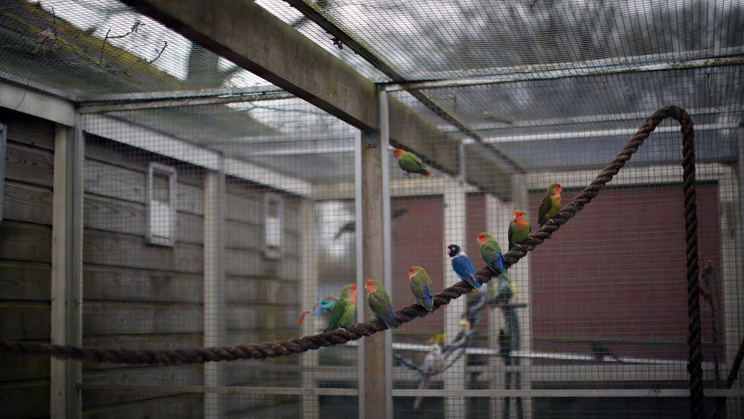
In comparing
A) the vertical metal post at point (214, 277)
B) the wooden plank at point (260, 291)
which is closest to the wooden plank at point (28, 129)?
the vertical metal post at point (214, 277)

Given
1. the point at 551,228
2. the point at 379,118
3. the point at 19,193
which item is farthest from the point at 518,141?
the point at 19,193

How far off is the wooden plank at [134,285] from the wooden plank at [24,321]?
0.85 ft

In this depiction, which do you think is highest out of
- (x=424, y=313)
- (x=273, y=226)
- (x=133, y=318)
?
(x=273, y=226)

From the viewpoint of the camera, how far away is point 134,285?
13.3 ft

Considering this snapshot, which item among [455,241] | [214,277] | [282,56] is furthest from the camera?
[214,277]

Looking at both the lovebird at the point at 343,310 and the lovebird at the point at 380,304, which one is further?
the lovebird at the point at 343,310

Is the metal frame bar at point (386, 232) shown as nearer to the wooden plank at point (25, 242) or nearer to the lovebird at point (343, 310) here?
the lovebird at point (343, 310)

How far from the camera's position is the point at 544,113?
13.5 feet

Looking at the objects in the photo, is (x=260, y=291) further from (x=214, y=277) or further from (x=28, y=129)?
(x=28, y=129)

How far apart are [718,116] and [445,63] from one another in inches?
76.1

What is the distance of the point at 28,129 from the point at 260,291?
215 centimetres

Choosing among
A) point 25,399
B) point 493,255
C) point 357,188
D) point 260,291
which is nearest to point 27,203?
point 25,399

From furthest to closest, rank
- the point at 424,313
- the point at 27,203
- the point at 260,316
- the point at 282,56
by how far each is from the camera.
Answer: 1. the point at 260,316
2. the point at 27,203
3. the point at 424,313
4. the point at 282,56

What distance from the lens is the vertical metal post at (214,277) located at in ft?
14.6
